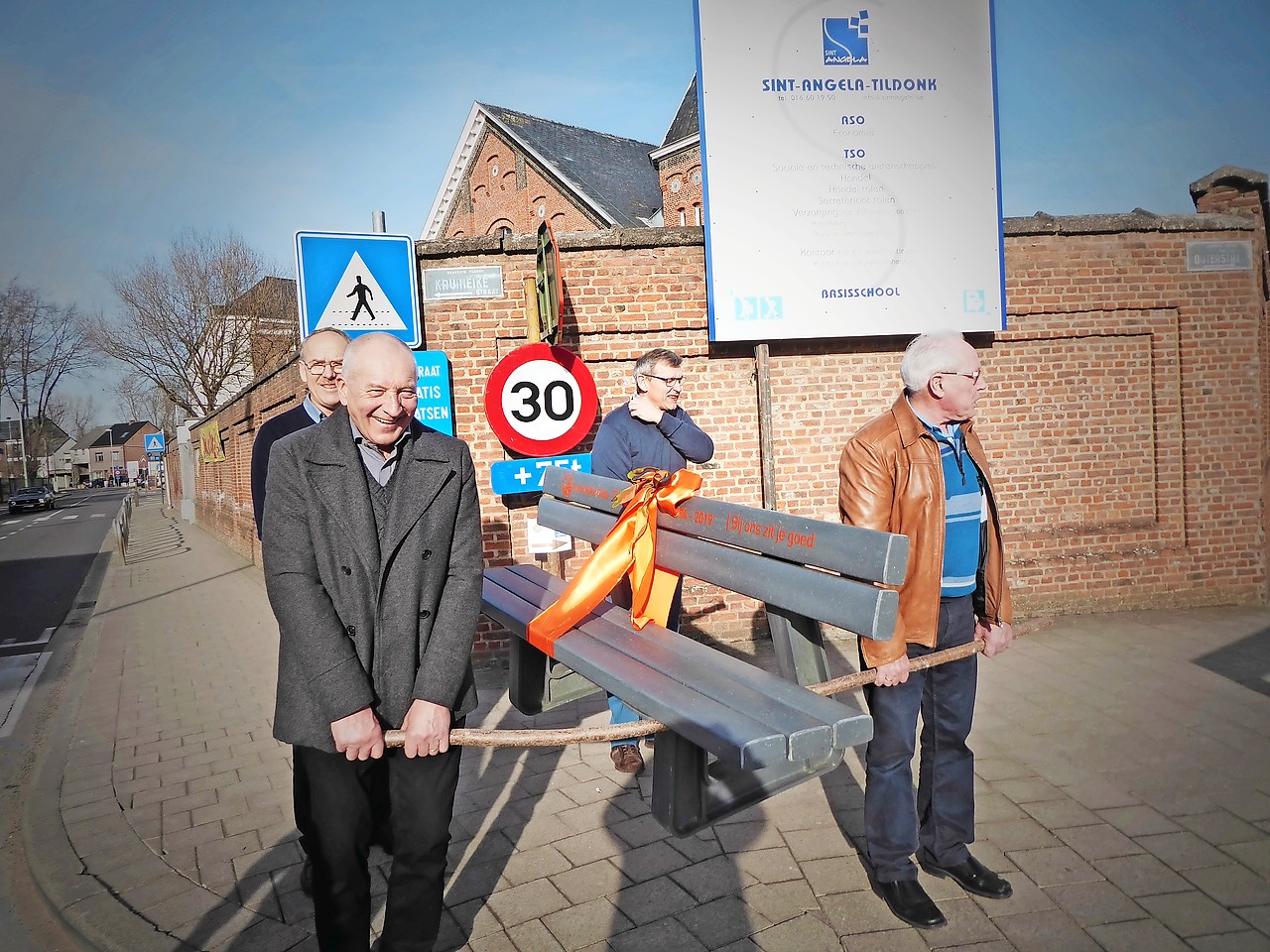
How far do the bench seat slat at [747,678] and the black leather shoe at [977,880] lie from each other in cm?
107

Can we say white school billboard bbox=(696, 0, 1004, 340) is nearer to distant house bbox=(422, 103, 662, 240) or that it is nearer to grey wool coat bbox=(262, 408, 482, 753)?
grey wool coat bbox=(262, 408, 482, 753)

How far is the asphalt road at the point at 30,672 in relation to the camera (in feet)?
11.3

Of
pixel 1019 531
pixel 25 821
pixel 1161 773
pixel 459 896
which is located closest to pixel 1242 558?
pixel 1019 531

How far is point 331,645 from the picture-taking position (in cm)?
240

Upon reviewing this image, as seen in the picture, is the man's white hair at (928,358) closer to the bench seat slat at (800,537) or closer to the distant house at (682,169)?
the bench seat slat at (800,537)

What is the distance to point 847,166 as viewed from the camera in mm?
6691

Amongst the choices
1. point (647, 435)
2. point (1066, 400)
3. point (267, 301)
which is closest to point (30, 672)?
point (647, 435)

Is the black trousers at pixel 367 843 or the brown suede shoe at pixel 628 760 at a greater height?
the black trousers at pixel 367 843

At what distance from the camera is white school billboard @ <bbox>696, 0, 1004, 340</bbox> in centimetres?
655

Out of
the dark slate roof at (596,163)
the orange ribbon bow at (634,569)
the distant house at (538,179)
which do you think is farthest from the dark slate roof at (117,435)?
the orange ribbon bow at (634,569)

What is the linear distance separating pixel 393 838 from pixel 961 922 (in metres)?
2.04

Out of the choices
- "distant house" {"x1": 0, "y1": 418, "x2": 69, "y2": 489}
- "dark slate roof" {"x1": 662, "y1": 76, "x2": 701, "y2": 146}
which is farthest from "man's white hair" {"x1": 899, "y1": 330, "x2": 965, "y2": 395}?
"distant house" {"x1": 0, "y1": 418, "x2": 69, "y2": 489}

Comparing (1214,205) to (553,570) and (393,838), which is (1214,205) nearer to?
(553,570)

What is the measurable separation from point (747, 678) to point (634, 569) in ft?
2.82
